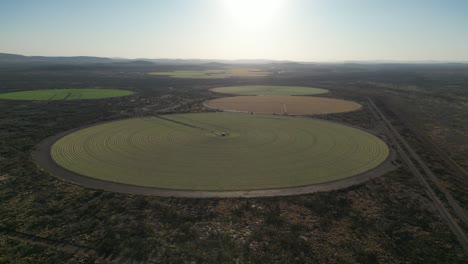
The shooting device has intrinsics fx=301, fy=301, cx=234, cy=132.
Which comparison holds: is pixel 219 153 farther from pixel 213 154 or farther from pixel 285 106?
pixel 285 106

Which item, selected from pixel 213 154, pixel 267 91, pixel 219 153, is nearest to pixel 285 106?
pixel 267 91

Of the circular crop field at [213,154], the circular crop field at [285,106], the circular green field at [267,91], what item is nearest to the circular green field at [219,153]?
the circular crop field at [213,154]

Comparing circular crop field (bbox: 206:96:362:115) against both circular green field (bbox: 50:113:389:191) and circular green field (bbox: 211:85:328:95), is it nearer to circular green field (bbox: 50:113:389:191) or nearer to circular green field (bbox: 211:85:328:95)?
circular green field (bbox: 50:113:389:191)

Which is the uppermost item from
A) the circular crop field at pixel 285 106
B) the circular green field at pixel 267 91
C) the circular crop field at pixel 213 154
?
the circular green field at pixel 267 91

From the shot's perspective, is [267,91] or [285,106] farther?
[267,91]

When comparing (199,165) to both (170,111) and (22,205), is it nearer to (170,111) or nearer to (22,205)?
(22,205)

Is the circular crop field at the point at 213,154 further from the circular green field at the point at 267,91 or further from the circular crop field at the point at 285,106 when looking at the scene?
the circular green field at the point at 267,91

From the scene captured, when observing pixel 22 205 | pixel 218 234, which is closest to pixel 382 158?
pixel 218 234

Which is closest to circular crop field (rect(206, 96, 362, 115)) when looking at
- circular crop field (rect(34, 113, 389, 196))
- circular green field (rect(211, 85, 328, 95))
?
circular crop field (rect(34, 113, 389, 196))
